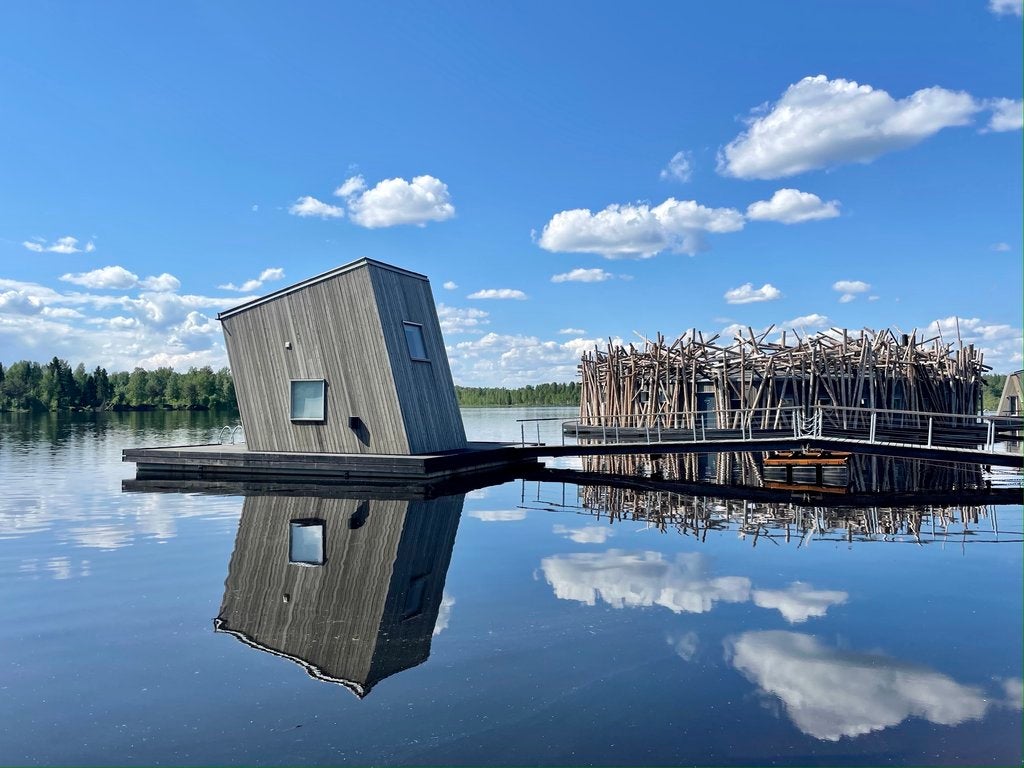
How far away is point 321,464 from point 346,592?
42.1 ft

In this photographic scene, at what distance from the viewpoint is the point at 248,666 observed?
7.30 meters

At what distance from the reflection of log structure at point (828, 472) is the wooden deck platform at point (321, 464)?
18.0ft

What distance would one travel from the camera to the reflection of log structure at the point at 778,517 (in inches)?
574

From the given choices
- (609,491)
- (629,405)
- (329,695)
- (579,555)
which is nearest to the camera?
(329,695)

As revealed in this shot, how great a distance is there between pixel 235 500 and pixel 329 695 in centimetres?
1367

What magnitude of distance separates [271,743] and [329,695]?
88 cm

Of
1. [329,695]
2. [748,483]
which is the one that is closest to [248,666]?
[329,695]

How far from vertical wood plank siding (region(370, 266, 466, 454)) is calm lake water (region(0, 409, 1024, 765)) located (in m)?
7.60

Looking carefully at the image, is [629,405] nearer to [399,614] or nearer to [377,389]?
[377,389]

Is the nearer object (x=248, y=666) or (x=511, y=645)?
(x=248, y=666)

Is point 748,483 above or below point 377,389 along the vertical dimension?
below

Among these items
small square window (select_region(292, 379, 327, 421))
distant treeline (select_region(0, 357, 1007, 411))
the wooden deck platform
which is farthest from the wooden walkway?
distant treeline (select_region(0, 357, 1007, 411))

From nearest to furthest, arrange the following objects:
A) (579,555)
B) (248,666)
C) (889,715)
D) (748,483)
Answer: (889,715) < (248,666) < (579,555) < (748,483)

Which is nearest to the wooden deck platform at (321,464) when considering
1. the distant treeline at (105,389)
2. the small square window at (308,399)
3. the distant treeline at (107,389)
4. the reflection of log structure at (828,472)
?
the small square window at (308,399)
